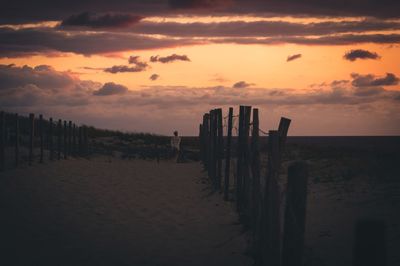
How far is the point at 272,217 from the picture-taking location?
591 centimetres

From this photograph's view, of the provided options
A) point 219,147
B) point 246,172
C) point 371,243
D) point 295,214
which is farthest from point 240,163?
point 371,243

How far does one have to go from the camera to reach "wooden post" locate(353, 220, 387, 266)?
290 centimetres

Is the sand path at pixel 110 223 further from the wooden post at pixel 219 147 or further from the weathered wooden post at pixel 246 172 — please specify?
the wooden post at pixel 219 147

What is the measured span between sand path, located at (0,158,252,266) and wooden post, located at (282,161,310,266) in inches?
98.5

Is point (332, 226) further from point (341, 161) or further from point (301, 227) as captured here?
point (341, 161)

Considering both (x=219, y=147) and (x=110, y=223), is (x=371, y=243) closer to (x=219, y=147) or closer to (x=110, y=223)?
(x=110, y=223)

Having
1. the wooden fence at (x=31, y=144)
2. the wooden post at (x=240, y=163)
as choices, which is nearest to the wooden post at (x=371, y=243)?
the wooden post at (x=240, y=163)

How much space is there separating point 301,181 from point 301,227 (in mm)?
476

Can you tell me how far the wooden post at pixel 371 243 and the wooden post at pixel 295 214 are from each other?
1.46 m

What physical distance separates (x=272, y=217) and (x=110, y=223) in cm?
472

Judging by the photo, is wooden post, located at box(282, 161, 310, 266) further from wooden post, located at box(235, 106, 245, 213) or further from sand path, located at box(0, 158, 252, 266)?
wooden post, located at box(235, 106, 245, 213)

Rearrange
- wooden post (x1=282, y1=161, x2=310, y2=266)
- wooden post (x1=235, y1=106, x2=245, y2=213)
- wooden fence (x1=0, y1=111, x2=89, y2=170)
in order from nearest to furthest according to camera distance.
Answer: wooden post (x1=282, y1=161, x2=310, y2=266)
wooden post (x1=235, y1=106, x2=245, y2=213)
wooden fence (x1=0, y1=111, x2=89, y2=170)

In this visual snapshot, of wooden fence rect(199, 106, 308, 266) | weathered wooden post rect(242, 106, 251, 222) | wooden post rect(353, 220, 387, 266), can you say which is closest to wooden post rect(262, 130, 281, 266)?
wooden fence rect(199, 106, 308, 266)

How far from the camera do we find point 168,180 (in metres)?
17.6
